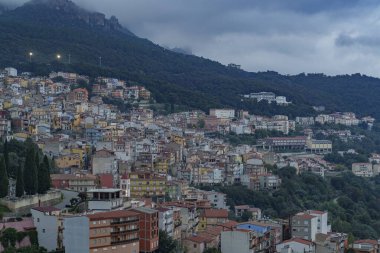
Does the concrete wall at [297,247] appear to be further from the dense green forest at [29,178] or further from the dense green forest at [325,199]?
the dense green forest at [29,178]

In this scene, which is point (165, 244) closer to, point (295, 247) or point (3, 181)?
point (295, 247)

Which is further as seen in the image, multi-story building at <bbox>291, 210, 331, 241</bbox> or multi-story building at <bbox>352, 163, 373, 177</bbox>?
multi-story building at <bbox>352, 163, 373, 177</bbox>

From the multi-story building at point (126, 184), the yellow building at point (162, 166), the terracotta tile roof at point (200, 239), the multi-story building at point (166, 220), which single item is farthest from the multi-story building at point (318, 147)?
the multi-story building at point (166, 220)

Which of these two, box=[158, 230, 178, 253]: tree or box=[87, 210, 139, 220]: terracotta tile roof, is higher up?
box=[87, 210, 139, 220]: terracotta tile roof

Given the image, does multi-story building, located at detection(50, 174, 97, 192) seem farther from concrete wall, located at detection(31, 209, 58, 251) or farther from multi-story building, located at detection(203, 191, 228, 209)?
concrete wall, located at detection(31, 209, 58, 251)

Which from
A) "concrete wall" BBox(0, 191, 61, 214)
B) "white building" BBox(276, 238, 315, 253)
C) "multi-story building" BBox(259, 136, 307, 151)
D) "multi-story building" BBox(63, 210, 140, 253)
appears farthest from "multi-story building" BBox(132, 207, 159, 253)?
"multi-story building" BBox(259, 136, 307, 151)

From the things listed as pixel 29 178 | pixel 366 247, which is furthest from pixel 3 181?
pixel 366 247

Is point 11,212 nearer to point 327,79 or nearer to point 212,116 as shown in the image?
point 212,116

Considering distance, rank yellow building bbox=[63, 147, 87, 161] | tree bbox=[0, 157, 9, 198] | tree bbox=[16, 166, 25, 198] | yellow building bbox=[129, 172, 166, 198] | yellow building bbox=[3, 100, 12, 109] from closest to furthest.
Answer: tree bbox=[0, 157, 9, 198]
tree bbox=[16, 166, 25, 198]
yellow building bbox=[129, 172, 166, 198]
yellow building bbox=[63, 147, 87, 161]
yellow building bbox=[3, 100, 12, 109]
